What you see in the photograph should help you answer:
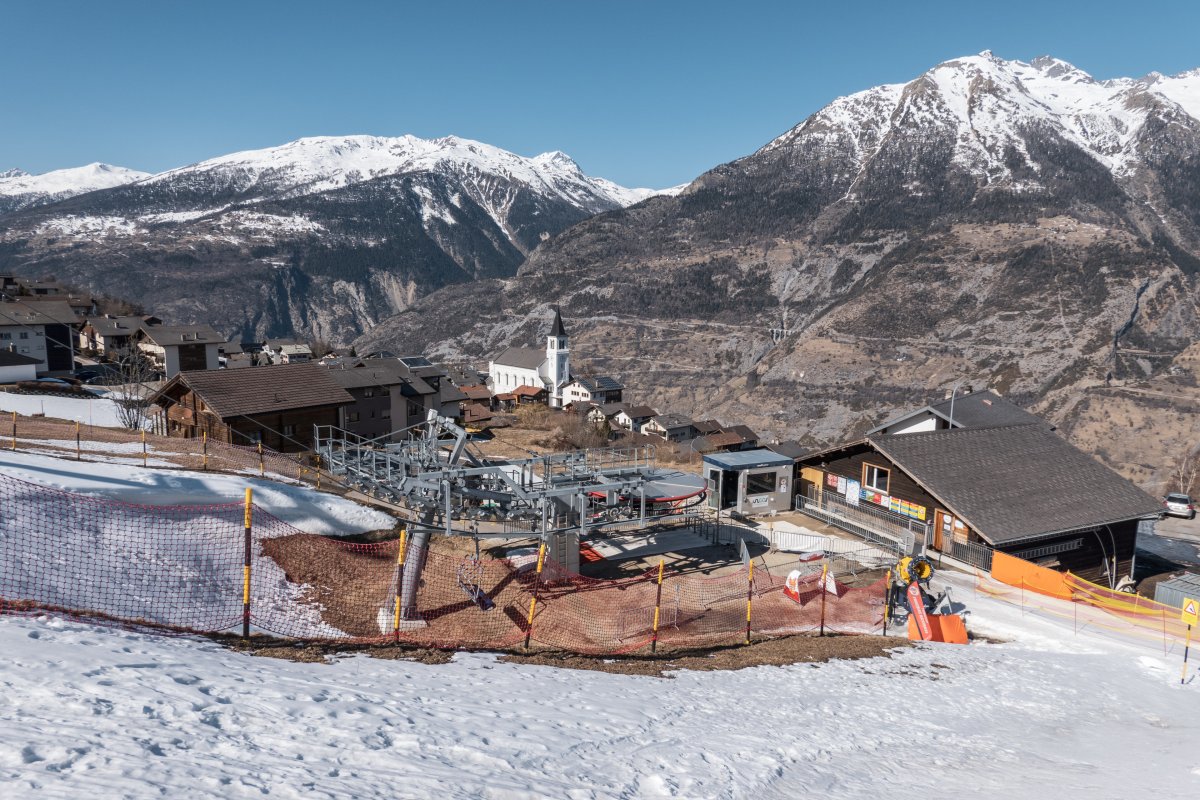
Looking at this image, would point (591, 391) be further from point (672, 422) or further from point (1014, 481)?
point (1014, 481)

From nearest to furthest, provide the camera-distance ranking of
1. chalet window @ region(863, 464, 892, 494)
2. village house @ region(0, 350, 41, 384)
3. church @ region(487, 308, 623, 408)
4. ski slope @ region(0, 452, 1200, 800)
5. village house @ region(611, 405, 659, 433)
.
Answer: ski slope @ region(0, 452, 1200, 800) < chalet window @ region(863, 464, 892, 494) < village house @ region(0, 350, 41, 384) < village house @ region(611, 405, 659, 433) < church @ region(487, 308, 623, 408)

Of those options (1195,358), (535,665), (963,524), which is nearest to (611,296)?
(1195,358)

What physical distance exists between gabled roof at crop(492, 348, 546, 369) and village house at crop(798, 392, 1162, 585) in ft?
302

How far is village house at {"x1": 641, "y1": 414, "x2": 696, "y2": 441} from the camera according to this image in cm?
8488

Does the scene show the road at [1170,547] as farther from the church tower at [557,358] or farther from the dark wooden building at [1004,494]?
the church tower at [557,358]

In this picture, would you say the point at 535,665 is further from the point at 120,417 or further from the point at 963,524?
the point at 120,417

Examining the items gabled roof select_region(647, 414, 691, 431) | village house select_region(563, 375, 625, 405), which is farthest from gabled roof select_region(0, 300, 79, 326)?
village house select_region(563, 375, 625, 405)

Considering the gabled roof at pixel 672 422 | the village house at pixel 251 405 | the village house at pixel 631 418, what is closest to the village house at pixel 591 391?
the village house at pixel 631 418

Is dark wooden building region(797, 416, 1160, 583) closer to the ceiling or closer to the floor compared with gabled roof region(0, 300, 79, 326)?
closer to the floor

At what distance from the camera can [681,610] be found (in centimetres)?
1700

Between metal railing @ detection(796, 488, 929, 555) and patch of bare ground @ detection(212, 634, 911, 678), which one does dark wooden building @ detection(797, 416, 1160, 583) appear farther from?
patch of bare ground @ detection(212, 634, 911, 678)

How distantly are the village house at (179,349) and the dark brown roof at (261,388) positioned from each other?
41.0 m

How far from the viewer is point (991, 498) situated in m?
24.1

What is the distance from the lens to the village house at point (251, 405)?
3172 cm
